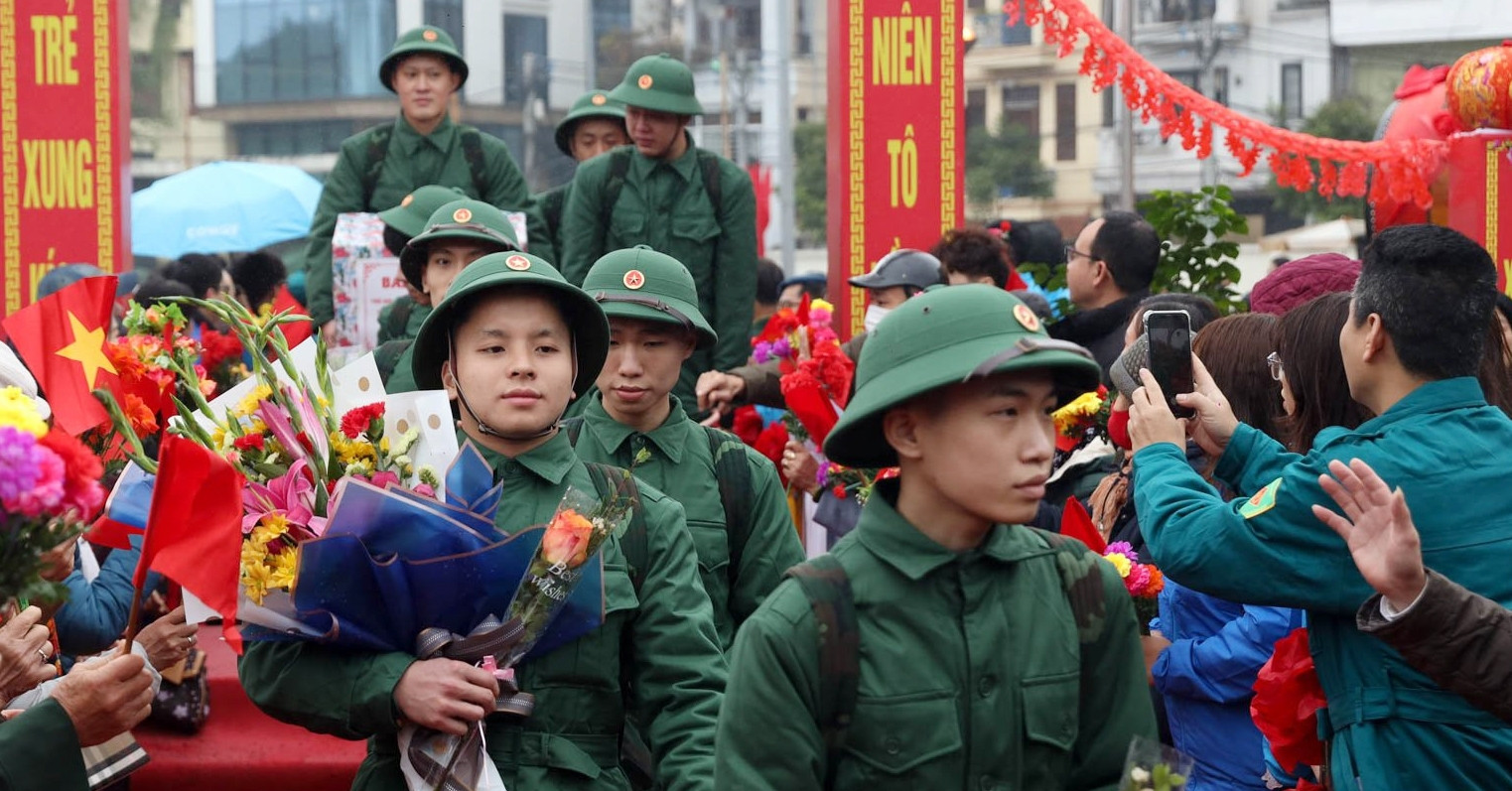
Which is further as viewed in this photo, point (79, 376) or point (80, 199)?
point (80, 199)

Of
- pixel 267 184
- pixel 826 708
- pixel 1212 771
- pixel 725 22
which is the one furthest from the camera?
pixel 725 22

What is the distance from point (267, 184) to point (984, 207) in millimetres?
20488

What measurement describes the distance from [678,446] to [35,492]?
7.66 feet

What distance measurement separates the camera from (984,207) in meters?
36.0

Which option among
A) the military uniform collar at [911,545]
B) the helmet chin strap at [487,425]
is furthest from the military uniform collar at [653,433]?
the military uniform collar at [911,545]

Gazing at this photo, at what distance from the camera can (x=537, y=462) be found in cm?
354

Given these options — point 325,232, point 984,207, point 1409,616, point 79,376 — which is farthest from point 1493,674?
point 984,207

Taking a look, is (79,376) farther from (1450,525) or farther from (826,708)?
(1450,525)

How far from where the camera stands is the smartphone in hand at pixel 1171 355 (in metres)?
3.83

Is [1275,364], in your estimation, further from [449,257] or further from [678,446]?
[449,257]

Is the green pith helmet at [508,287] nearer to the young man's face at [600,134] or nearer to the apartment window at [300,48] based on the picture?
the young man's face at [600,134]

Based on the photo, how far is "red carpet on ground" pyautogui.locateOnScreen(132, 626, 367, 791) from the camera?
6355 millimetres

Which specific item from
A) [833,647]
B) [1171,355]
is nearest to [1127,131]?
[1171,355]

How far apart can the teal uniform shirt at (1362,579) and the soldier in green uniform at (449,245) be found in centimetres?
280
